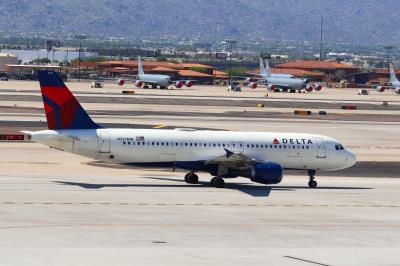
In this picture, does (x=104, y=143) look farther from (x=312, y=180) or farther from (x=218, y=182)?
(x=312, y=180)

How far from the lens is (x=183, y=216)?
54.6 meters

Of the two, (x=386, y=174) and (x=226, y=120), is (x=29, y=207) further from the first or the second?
(x=226, y=120)

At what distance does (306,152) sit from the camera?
70500 mm

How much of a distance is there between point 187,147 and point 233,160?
2.64 metres

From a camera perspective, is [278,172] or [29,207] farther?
[278,172]

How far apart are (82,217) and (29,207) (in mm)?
3639

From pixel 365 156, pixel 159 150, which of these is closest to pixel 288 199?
pixel 159 150

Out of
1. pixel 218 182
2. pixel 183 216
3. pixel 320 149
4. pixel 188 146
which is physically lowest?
pixel 183 216

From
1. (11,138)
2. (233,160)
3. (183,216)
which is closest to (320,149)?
(233,160)

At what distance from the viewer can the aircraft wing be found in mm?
66312

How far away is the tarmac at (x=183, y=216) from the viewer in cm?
4419

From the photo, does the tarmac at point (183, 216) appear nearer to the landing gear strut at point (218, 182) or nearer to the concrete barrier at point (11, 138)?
the landing gear strut at point (218, 182)

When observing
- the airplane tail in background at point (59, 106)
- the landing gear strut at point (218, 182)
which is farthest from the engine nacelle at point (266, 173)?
the airplane tail in background at point (59, 106)

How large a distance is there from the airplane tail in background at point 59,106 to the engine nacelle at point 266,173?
30.4ft
